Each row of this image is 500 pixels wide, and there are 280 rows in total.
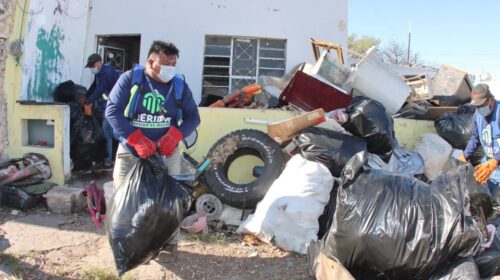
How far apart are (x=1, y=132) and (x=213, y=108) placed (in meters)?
2.40

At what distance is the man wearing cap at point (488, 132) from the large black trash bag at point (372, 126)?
0.86m

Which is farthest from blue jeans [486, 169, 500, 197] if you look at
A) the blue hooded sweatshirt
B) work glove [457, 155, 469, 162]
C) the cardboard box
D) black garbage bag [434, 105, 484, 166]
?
the blue hooded sweatshirt

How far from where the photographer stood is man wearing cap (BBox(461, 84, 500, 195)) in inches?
157

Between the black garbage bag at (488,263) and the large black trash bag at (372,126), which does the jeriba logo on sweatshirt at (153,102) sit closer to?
the large black trash bag at (372,126)

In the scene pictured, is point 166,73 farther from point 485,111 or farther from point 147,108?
point 485,111

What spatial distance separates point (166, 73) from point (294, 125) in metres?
1.71

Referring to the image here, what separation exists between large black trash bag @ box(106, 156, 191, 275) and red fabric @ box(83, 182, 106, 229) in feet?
4.39

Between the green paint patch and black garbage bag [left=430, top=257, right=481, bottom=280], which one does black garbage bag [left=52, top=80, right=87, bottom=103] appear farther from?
black garbage bag [left=430, top=257, right=481, bottom=280]

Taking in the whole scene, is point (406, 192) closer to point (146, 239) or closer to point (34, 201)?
point (146, 239)

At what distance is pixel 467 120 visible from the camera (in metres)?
5.55

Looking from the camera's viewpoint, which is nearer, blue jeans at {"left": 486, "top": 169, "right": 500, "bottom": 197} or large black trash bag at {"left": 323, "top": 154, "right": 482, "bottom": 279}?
large black trash bag at {"left": 323, "top": 154, "right": 482, "bottom": 279}

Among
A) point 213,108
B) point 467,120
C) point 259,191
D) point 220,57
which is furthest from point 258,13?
point 259,191

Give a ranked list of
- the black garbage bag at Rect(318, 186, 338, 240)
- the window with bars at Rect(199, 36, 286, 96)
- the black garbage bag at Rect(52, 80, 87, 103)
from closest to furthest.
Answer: the black garbage bag at Rect(318, 186, 338, 240)
the black garbage bag at Rect(52, 80, 87, 103)
the window with bars at Rect(199, 36, 286, 96)

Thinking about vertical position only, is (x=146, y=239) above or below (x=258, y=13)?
below
